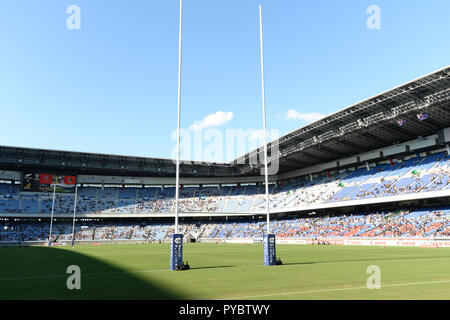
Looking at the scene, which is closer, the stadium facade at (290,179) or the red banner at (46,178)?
the stadium facade at (290,179)

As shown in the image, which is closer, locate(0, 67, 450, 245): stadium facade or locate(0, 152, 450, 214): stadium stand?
locate(0, 67, 450, 245): stadium facade

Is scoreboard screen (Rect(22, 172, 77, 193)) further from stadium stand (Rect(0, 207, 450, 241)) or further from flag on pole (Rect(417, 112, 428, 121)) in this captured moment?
flag on pole (Rect(417, 112, 428, 121))

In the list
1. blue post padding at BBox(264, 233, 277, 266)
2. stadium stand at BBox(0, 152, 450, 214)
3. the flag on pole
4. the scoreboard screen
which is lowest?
blue post padding at BBox(264, 233, 277, 266)

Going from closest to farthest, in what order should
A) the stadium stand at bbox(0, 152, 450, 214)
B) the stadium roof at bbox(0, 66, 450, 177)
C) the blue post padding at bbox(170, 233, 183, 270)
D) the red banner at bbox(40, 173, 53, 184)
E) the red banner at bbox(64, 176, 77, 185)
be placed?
the blue post padding at bbox(170, 233, 183, 270), the stadium roof at bbox(0, 66, 450, 177), the stadium stand at bbox(0, 152, 450, 214), the red banner at bbox(40, 173, 53, 184), the red banner at bbox(64, 176, 77, 185)

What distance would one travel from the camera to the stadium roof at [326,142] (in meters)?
42.3

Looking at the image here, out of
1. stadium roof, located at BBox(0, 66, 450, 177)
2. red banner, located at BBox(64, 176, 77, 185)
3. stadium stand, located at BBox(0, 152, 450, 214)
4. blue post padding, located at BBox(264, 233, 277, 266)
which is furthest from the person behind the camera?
red banner, located at BBox(64, 176, 77, 185)

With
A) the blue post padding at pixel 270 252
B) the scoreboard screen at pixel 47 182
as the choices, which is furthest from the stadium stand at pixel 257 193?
the blue post padding at pixel 270 252

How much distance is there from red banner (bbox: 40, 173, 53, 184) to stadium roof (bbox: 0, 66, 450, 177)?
1.71 m

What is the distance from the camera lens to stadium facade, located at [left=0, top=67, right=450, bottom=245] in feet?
152

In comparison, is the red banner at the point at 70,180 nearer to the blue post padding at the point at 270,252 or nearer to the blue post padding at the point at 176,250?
the blue post padding at the point at 176,250

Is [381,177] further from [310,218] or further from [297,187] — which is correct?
[297,187]

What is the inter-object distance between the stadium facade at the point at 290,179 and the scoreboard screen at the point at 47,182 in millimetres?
207

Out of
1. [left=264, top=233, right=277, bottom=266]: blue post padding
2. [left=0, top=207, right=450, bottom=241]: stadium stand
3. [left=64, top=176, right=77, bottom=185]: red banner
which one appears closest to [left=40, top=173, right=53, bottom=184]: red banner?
[left=64, top=176, right=77, bottom=185]: red banner

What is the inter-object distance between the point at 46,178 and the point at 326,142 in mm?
63272
